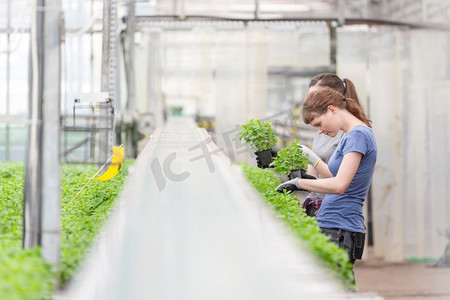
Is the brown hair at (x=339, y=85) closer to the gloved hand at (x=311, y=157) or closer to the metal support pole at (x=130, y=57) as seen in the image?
the gloved hand at (x=311, y=157)

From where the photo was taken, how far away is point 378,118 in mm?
10094

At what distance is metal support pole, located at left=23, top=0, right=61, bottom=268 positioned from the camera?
7.14ft

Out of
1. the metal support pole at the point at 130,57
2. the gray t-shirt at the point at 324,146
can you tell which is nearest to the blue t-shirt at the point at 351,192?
the gray t-shirt at the point at 324,146

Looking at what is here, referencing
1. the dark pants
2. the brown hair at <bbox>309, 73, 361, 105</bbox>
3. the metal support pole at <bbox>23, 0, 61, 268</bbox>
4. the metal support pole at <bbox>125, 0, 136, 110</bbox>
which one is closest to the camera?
the metal support pole at <bbox>23, 0, 61, 268</bbox>

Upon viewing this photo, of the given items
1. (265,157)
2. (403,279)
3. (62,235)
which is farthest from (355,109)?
(403,279)

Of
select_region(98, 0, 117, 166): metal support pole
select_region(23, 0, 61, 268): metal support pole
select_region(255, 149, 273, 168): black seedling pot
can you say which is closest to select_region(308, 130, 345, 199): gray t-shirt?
select_region(255, 149, 273, 168): black seedling pot

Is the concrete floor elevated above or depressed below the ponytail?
below

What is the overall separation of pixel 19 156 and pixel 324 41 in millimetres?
5320

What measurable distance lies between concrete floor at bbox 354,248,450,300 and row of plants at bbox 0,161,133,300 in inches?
151

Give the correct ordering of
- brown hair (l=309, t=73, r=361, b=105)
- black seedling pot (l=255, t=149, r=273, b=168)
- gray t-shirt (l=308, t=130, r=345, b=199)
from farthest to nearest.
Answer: black seedling pot (l=255, t=149, r=273, b=168) < gray t-shirt (l=308, t=130, r=345, b=199) < brown hair (l=309, t=73, r=361, b=105)

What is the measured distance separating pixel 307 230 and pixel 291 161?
0.85 meters

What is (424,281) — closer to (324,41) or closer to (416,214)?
(416,214)

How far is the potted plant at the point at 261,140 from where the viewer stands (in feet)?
12.1

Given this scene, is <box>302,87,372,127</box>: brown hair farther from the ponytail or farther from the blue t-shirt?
the blue t-shirt
